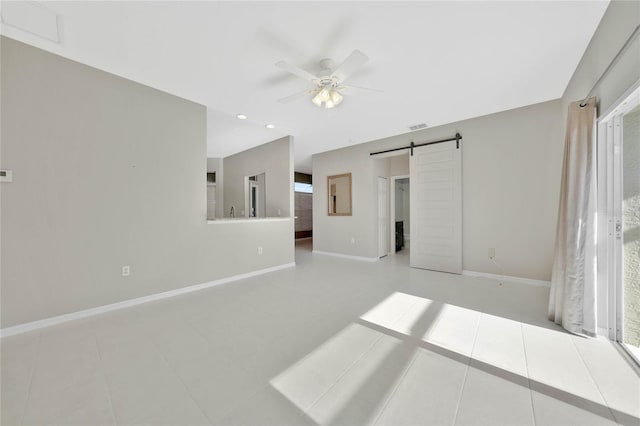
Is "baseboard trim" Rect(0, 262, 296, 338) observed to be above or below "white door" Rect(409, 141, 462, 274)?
below

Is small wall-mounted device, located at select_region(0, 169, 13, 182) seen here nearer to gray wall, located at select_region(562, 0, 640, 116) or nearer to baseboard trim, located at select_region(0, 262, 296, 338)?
baseboard trim, located at select_region(0, 262, 296, 338)

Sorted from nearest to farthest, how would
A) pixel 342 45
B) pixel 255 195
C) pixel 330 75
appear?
pixel 342 45
pixel 330 75
pixel 255 195

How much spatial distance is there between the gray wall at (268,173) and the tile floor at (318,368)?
2731mm

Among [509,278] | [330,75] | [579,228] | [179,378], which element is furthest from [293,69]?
[509,278]

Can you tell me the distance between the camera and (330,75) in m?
2.35

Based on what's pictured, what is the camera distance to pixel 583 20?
1815 mm

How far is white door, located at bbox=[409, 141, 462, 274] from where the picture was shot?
396cm

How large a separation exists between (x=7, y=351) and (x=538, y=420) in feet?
11.7

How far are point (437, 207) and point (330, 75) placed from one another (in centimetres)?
303

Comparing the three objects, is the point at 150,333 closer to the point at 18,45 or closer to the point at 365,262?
the point at 18,45

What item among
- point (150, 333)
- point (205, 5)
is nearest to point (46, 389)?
point (150, 333)

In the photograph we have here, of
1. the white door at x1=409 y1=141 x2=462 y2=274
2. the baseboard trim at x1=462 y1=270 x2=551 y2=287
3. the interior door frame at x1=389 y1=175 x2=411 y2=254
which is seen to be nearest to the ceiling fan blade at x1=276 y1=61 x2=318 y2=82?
the white door at x1=409 y1=141 x2=462 y2=274

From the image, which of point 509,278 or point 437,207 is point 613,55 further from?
point 509,278

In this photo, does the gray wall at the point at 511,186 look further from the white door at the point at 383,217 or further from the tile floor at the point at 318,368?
the white door at the point at 383,217
